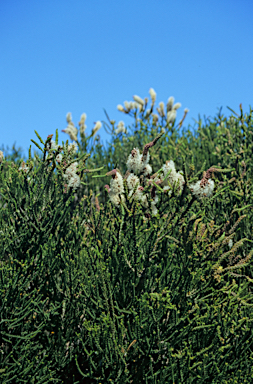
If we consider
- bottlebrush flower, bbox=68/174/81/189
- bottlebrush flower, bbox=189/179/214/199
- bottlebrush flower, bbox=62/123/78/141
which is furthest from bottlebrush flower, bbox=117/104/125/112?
bottlebrush flower, bbox=189/179/214/199

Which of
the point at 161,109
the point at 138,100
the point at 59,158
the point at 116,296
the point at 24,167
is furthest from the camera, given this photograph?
the point at 161,109

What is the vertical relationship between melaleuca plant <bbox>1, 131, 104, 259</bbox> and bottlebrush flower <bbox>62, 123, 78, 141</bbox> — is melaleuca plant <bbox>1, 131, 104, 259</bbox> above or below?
below

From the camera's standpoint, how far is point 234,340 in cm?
389

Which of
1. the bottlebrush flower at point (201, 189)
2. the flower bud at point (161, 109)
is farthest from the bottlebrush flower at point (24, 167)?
the flower bud at point (161, 109)

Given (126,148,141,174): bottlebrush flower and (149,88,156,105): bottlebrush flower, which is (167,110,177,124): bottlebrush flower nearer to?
(149,88,156,105): bottlebrush flower

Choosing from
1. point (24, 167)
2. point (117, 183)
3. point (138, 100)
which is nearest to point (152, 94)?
point (138, 100)

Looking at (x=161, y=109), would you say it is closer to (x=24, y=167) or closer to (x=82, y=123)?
(x=82, y=123)

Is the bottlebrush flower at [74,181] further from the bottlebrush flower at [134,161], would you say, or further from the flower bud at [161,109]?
the flower bud at [161,109]

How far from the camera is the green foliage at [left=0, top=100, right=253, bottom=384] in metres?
3.43

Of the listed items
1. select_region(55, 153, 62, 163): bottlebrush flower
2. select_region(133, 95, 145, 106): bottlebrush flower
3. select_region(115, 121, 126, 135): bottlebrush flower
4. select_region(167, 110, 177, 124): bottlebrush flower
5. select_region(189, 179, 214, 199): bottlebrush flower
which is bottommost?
select_region(189, 179, 214, 199): bottlebrush flower

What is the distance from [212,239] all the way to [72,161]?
1811 millimetres

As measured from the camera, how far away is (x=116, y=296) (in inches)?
143

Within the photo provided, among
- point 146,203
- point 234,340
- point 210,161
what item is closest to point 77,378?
point 234,340

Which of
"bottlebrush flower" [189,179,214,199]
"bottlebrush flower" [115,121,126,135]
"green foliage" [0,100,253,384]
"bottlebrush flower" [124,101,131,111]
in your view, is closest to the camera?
"bottlebrush flower" [189,179,214,199]
